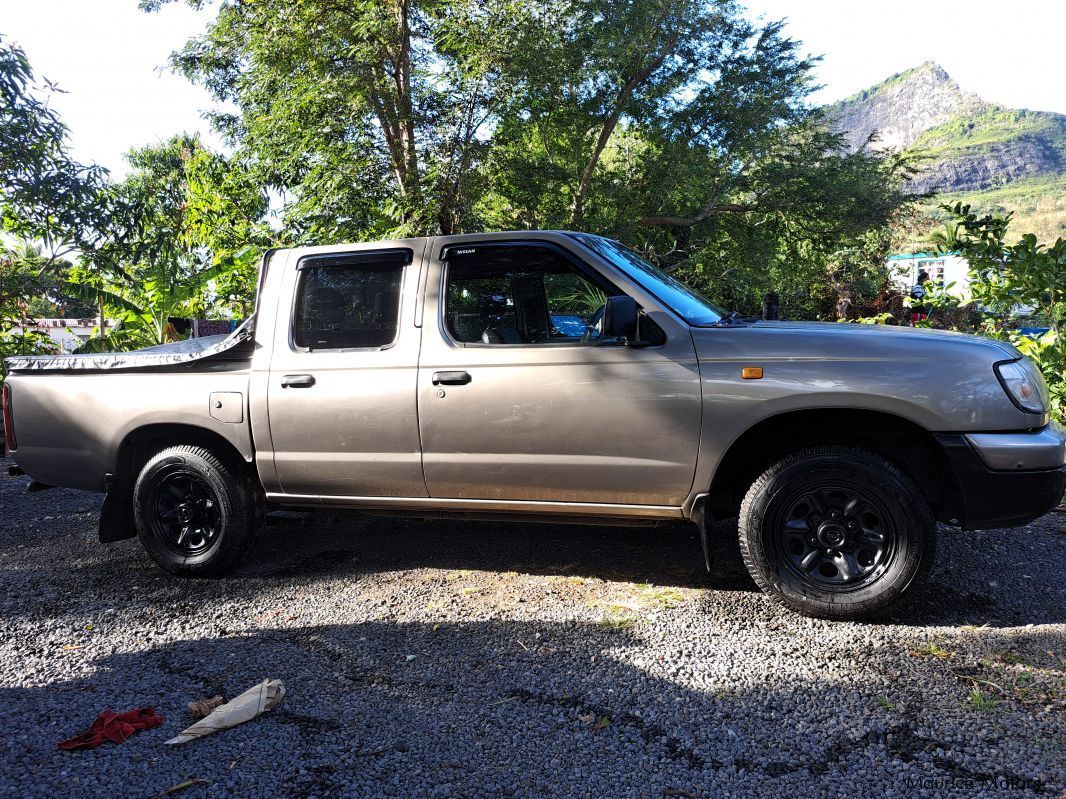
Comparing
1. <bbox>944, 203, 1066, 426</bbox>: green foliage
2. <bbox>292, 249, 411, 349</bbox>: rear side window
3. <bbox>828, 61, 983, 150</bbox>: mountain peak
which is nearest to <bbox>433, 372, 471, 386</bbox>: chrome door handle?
<bbox>292, 249, 411, 349</bbox>: rear side window

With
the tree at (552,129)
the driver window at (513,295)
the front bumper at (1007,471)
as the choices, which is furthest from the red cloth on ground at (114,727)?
the tree at (552,129)

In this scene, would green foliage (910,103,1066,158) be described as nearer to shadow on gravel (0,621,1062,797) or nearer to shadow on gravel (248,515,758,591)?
shadow on gravel (248,515,758,591)

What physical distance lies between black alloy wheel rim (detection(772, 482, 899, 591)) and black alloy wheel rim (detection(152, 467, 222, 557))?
126 inches

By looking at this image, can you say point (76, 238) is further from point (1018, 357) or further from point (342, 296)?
point (1018, 357)

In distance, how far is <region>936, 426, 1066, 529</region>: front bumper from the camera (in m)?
3.40

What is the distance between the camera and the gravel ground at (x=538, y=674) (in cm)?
255

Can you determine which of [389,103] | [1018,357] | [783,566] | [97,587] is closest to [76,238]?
[389,103]

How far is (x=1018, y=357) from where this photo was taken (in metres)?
3.63

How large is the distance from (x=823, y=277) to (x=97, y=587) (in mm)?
19955

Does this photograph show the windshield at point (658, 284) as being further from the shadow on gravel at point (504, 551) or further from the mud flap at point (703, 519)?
the shadow on gravel at point (504, 551)

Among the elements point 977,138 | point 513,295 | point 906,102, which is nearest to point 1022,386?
point 513,295

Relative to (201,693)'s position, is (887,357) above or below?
above

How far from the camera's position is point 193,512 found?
4629mm

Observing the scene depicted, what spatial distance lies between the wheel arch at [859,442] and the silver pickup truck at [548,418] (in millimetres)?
14
